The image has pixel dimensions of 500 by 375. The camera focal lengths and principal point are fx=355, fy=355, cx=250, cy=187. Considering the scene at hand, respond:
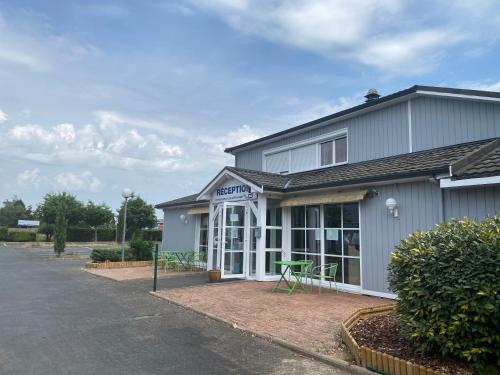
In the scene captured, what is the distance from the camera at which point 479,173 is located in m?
7.25

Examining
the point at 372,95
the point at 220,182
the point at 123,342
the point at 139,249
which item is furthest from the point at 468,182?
the point at 139,249

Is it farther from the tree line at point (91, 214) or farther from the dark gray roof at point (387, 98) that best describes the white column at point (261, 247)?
the tree line at point (91, 214)

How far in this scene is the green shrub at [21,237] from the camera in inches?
1711

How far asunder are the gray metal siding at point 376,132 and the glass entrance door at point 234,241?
14.3ft

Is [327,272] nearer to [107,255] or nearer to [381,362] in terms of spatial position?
[381,362]

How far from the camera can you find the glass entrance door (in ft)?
41.1

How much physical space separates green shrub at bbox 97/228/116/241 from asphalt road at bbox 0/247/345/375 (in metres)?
39.1

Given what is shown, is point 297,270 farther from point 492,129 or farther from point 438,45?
point 438,45

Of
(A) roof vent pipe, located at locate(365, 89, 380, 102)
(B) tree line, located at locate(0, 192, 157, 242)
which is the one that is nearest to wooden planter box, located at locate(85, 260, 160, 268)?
(A) roof vent pipe, located at locate(365, 89, 380, 102)

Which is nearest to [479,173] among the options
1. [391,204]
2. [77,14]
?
[391,204]

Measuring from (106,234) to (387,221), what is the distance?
144 ft

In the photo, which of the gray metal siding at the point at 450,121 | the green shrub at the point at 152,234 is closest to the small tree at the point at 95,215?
the green shrub at the point at 152,234

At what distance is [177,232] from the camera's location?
1886cm

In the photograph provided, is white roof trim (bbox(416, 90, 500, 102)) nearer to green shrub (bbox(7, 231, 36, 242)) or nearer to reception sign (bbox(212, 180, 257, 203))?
reception sign (bbox(212, 180, 257, 203))
